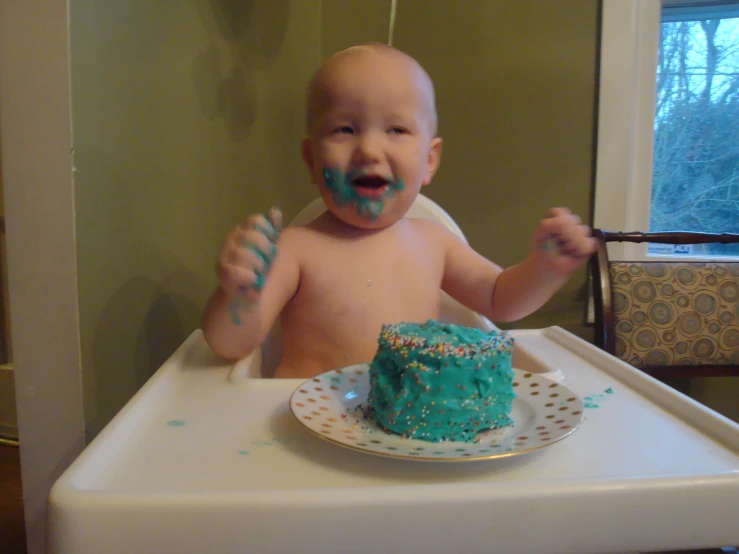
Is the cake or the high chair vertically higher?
the cake

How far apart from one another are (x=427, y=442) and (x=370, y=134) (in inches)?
14.2

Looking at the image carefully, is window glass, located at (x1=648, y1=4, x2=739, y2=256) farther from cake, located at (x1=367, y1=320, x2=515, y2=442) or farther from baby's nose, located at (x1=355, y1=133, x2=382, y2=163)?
cake, located at (x1=367, y1=320, x2=515, y2=442)

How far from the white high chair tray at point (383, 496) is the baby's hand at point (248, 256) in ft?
0.38

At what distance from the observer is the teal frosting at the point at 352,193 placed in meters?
0.64

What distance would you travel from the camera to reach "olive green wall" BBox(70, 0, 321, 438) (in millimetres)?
580

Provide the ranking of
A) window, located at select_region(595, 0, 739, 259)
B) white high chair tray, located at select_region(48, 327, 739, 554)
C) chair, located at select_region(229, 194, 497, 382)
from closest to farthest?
white high chair tray, located at select_region(48, 327, 739, 554) < chair, located at select_region(229, 194, 497, 382) < window, located at select_region(595, 0, 739, 259)

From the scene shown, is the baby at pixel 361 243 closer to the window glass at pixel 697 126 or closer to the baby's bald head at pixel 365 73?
the baby's bald head at pixel 365 73

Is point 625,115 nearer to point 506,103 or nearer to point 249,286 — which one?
point 506,103

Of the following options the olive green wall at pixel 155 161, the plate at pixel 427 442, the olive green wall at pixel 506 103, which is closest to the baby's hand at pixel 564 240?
the plate at pixel 427 442

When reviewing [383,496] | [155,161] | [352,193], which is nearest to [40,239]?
[155,161]

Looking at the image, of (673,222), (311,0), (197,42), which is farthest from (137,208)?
(673,222)

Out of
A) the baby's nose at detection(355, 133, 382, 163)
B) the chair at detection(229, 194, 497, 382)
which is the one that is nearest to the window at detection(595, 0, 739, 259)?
the chair at detection(229, 194, 497, 382)

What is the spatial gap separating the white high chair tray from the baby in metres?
0.20

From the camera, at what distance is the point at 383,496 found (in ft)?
1.09
